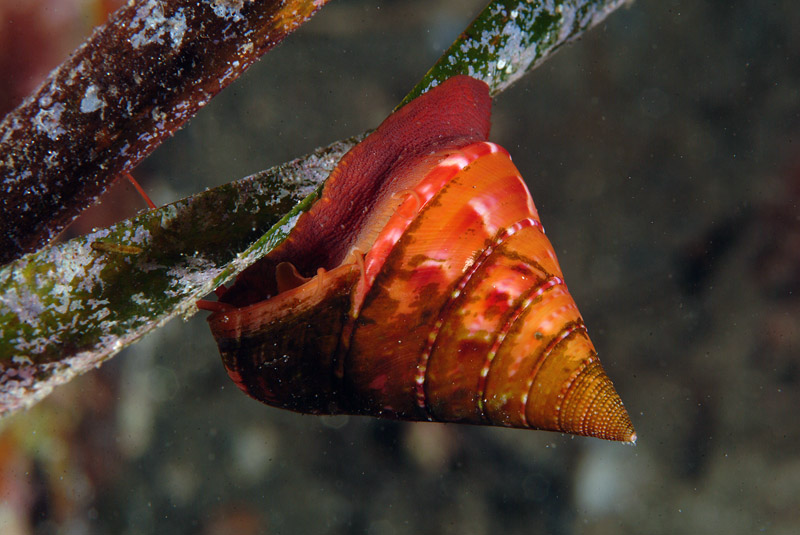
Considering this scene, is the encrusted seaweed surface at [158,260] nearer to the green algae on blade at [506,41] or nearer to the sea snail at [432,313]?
the green algae on blade at [506,41]

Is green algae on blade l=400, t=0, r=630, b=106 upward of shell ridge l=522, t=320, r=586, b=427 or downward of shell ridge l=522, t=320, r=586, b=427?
upward

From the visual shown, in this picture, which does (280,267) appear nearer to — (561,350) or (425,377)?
(425,377)

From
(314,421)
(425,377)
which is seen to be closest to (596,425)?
(425,377)

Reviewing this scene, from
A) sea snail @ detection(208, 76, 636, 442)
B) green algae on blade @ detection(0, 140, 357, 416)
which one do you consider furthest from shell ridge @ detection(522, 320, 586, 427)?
green algae on blade @ detection(0, 140, 357, 416)

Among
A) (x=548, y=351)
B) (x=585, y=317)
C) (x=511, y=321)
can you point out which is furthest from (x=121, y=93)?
(x=585, y=317)

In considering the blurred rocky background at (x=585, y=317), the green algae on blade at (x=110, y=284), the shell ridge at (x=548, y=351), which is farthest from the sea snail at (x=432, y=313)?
the blurred rocky background at (x=585, y=317)

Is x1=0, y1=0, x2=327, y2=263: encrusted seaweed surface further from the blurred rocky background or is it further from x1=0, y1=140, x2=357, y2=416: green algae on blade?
the blurred rocky background
